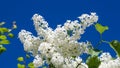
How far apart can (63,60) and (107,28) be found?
627mm

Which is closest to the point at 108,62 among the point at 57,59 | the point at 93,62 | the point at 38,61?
the point at 93,62

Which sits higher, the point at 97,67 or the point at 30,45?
the point at 30,45

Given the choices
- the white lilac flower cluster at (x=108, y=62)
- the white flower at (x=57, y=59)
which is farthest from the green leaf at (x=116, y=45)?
the white flower at (x=57, y=59)

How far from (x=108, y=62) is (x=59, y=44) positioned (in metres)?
0.45

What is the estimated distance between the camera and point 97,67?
279cm

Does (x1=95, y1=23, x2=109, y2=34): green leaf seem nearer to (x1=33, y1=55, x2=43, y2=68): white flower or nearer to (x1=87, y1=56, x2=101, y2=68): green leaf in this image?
(x1=87, y1=56, x2=101, y2=68): green leaf

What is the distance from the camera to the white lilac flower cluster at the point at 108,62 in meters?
2.53

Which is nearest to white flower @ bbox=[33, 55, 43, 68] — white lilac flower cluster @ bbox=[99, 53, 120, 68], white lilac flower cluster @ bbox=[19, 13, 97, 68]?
white lilac flower cluster @ bbox=[19, 13, 97, 68]

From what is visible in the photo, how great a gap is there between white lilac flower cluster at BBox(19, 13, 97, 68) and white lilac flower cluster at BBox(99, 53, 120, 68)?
0.15 m

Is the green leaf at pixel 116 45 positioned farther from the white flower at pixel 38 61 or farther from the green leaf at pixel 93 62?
the white flower at pixel 38 61

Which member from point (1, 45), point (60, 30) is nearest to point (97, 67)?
point (60, 30)

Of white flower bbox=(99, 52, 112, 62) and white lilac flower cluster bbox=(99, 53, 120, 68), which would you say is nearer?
white lilac flower cluster bbox=(99, 53, 120, 68)

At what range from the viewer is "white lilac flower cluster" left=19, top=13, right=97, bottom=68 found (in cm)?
277

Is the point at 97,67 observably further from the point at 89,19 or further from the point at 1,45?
the point at 1,45
